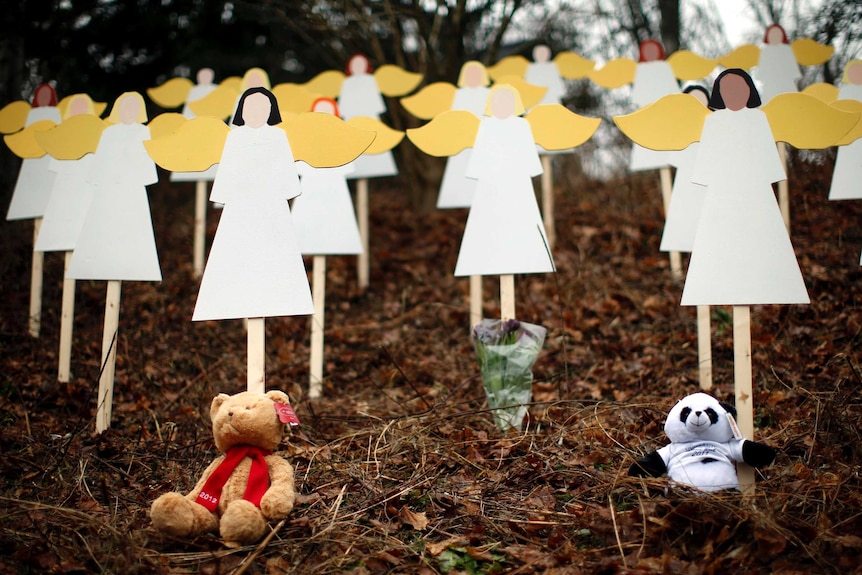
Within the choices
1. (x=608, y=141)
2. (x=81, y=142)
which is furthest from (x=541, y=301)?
(x=608, y=141)

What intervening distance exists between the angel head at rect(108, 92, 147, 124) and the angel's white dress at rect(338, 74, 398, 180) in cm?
212

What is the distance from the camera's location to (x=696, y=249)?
128 inches

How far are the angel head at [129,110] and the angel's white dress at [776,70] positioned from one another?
460cm

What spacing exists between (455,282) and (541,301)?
3.17 ft

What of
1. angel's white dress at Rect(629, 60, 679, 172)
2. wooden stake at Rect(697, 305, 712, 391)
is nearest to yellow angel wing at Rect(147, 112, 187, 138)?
wooden stake at Rect(697, 305, 712, 391)

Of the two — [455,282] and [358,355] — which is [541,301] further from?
[358,355]

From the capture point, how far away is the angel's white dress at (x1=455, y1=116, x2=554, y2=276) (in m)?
3.97

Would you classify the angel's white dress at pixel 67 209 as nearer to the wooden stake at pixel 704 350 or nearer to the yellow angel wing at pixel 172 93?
the yellow angel wing at pixel 172 93

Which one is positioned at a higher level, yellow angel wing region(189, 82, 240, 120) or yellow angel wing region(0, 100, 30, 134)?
yellow angel wing region(189, 82, 240, 120)

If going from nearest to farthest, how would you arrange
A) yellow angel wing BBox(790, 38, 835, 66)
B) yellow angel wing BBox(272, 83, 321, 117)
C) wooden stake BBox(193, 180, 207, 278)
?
yellow angel wing BBox(272, 83, 321, 117) → yellow angel wing BBox(790, 38, 835, 66) → wooden stake BBox(193, 180, 207, 278)

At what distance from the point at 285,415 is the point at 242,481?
0.30 meters

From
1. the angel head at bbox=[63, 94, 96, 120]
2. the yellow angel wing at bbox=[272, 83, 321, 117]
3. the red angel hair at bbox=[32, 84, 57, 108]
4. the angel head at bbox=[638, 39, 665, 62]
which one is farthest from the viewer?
the angel head at bbox=[638, 39, 665, 62]

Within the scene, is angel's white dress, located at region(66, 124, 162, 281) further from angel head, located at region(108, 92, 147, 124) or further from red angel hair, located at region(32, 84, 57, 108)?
red angel hair, located at region(32, 84, 57, 108)

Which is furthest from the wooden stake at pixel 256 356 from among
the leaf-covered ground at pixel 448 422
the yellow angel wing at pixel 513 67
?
the yellow angel wing at pixel 513 67
